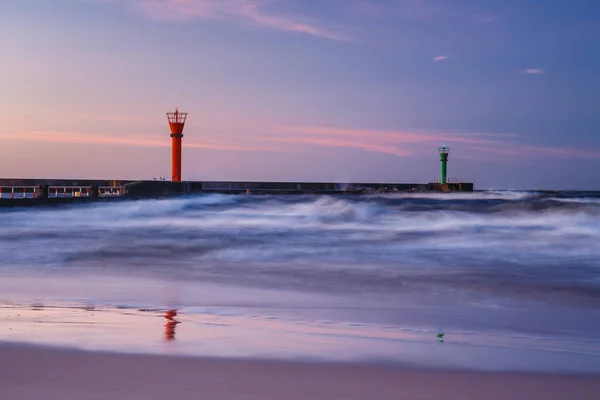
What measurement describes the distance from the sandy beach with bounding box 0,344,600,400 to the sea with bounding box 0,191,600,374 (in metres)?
0.19

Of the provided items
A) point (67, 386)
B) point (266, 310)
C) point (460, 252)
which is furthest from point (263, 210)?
point (67, 386)

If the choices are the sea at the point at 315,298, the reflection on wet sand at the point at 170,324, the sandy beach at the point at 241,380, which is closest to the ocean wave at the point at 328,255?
the sea at the point at 315,298

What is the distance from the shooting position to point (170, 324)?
4344 millimetres

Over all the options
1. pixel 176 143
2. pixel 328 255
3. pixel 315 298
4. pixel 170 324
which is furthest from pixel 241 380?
pixel 176 143

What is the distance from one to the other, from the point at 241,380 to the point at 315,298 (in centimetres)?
282

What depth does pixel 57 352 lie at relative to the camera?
345cm

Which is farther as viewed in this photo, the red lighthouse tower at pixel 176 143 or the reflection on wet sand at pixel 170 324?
the red lighthouse tower at pixel 176 143

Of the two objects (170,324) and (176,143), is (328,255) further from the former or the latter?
(176,143)

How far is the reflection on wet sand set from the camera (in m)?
3.96

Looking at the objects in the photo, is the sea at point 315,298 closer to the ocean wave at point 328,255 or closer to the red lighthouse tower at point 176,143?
the ocean wave at point 328,255

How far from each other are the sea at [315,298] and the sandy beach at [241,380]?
0.19 meters

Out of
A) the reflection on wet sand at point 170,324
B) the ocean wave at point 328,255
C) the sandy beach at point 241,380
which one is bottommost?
the ocean wave at point 328,255

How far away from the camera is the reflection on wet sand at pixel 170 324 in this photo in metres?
3.96

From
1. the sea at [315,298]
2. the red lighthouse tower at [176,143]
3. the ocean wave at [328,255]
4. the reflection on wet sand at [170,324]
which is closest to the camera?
the sea at [315,298]
